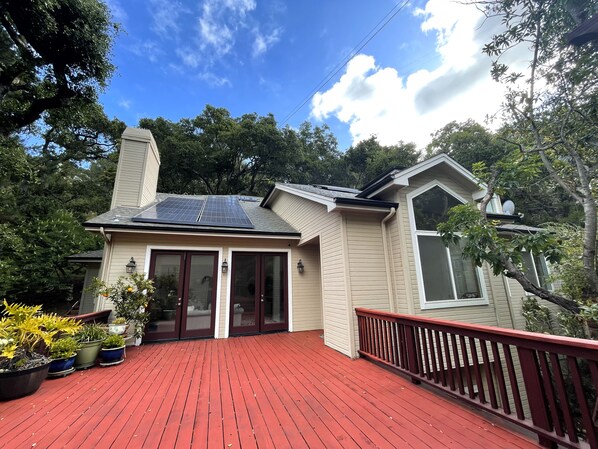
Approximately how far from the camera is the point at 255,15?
407 inches

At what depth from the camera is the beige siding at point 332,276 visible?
192 inches

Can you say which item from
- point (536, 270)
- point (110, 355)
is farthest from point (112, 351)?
point (536, 270)

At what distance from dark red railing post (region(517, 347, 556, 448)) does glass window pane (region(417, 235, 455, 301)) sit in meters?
2.71

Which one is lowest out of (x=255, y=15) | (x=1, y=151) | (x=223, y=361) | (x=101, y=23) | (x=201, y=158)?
(x=223, y=361)

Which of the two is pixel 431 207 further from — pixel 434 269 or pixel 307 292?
pixel 307 292

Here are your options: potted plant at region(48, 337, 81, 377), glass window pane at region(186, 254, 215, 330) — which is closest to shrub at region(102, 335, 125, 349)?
potted plant at region(48, 337, 81, 377)

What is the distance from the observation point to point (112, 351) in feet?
14.3

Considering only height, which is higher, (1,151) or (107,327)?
(1,151)

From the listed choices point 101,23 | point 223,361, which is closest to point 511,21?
point 223,361

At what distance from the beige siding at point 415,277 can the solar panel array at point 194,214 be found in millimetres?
3990

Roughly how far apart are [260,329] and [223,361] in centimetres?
219

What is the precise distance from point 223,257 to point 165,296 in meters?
1.65

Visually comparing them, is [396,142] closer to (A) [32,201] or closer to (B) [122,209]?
(B) [122,209]

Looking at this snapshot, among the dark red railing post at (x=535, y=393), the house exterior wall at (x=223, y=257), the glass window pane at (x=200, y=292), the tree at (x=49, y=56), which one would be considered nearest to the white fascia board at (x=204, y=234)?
the house exterior wall at (x=223, y=257)
